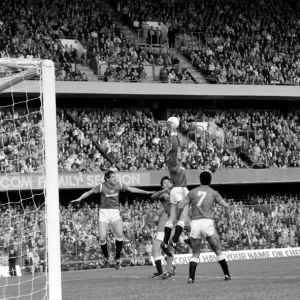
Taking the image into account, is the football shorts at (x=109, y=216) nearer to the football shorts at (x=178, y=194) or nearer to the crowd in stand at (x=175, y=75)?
the football shorts at (x=178, y=194)

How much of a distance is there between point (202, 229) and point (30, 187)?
15.5m

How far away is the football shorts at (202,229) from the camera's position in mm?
15578

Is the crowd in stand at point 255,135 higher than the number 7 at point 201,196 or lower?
higher

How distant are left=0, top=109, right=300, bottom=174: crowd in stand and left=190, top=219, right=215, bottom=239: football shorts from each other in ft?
53.6

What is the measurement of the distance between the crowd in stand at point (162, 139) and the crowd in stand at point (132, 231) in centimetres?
204

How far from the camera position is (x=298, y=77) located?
43.2 meters

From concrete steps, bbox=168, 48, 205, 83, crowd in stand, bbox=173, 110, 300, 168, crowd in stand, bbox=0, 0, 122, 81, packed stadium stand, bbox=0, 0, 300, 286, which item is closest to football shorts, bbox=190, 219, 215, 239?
packed stadium stand, bbox=0, 0, 300, 286

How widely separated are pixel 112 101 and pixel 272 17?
444 inches

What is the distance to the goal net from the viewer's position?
1075 centimetres

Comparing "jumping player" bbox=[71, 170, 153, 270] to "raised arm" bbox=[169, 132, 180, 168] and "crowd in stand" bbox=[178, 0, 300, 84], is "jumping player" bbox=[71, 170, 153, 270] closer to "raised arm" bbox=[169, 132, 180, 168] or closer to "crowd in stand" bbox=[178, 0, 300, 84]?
"raised arm" bbox=[169, 132, 180, 168]

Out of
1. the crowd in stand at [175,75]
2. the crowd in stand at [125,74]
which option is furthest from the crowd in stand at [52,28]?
the crowd in stand at [175,75]

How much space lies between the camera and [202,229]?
1558 cm

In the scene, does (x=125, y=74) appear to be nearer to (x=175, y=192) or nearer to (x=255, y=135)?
(x=255, y=135)

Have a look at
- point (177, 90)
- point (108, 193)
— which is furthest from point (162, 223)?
point (177, 90)
